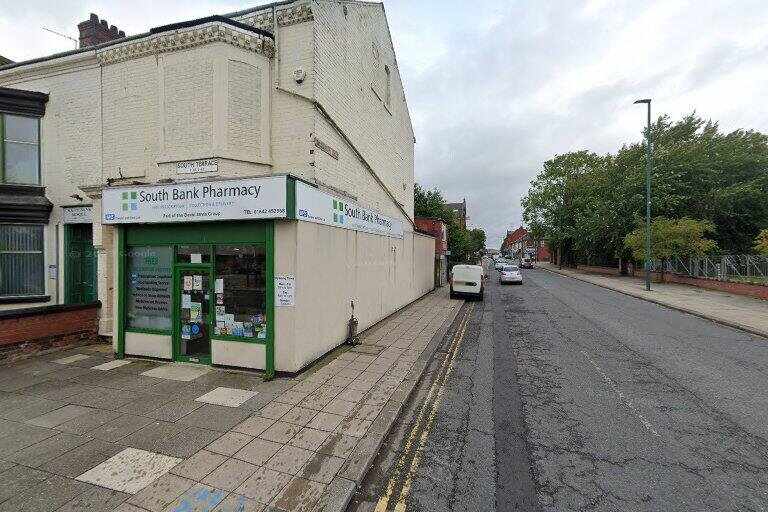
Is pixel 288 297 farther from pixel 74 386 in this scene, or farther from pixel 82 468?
pixel 74 386

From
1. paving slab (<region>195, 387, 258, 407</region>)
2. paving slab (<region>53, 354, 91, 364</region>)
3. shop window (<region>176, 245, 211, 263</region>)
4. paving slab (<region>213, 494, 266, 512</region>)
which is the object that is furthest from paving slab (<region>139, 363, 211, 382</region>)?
paving slab (<region>213, 494, 266, 512</region>)

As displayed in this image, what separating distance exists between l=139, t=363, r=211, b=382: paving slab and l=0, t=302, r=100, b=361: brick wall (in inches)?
132

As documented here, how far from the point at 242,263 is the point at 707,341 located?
41.9 feet

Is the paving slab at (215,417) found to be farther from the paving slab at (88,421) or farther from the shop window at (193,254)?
the shop window at (193,254)

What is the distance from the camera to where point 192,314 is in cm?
757

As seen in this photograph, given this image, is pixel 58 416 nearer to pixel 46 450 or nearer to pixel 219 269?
pixel 46 450

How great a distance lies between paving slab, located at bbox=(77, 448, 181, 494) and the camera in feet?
12.1

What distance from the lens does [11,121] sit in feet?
34.6

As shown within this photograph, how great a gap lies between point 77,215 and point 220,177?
21.6 ft

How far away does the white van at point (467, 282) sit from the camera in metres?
18.1

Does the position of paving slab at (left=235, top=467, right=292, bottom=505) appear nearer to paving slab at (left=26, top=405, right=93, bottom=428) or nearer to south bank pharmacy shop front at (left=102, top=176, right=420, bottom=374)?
south bank pharmacy shop front at (left=102, top=176, right=420, bottom=374)

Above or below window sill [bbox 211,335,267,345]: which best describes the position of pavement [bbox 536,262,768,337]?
below

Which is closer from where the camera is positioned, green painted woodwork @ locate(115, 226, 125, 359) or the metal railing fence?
green painted woodwork @ locate(115, 226, 125, 359)

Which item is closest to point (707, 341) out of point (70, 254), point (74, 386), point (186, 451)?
point (186, 451)
